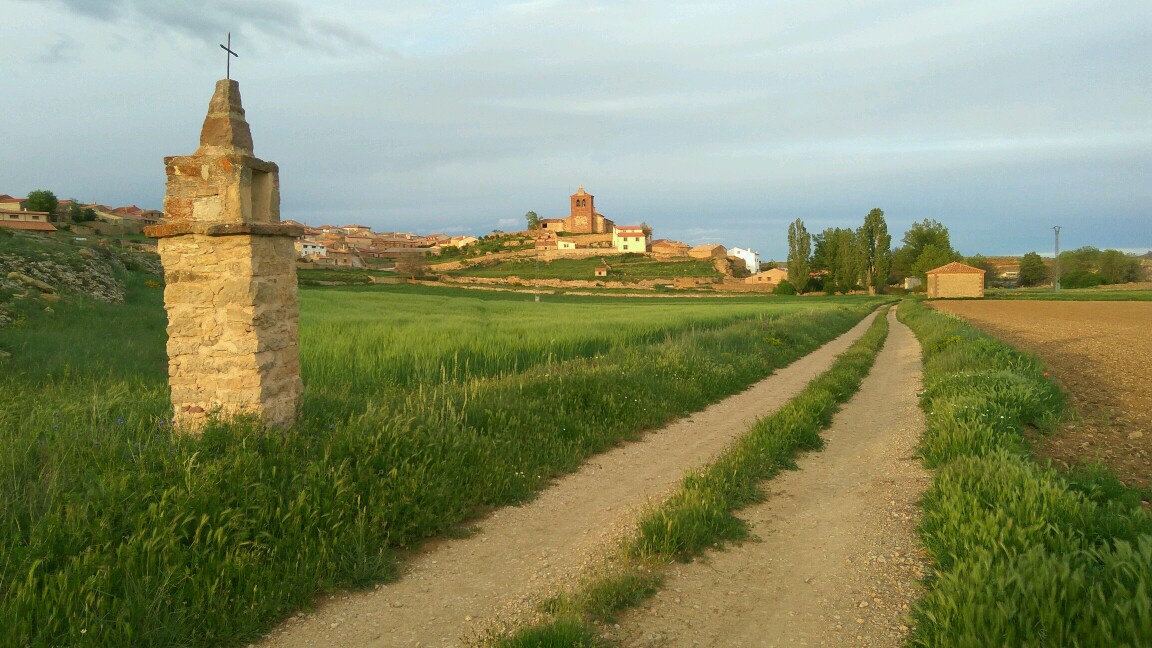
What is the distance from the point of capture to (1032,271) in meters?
107

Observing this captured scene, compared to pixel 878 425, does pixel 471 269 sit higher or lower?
higher

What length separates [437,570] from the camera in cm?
468

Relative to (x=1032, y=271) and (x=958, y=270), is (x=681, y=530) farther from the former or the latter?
(x=1032, y=271)

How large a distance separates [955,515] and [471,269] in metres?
105

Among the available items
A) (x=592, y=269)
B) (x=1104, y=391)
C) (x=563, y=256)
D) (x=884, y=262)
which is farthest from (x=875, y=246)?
(x=1104, y=391)

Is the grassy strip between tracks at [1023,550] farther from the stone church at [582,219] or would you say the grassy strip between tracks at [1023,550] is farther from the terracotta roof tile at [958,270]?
the stone church at [582,219]

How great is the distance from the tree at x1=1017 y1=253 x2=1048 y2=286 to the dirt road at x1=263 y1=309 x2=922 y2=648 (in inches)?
4828

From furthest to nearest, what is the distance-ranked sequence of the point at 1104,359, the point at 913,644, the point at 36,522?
1. the point at 1104,359
2. the point at 36,522
3. the point at 913,644

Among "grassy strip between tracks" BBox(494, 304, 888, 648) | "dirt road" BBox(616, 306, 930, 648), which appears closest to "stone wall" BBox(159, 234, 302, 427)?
"grassy strip between tracks" BBox(494, 304, 888, 648)

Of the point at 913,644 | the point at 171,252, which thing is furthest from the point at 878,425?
the point at 171,252

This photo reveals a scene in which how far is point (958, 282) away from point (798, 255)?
20.6 m

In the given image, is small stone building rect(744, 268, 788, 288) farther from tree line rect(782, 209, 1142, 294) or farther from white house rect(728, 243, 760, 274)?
white house rect(728, 243, 760, 274)

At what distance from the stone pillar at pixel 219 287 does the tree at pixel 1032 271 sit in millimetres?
128683

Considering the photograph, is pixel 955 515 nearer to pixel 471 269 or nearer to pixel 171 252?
pixel 171 252
